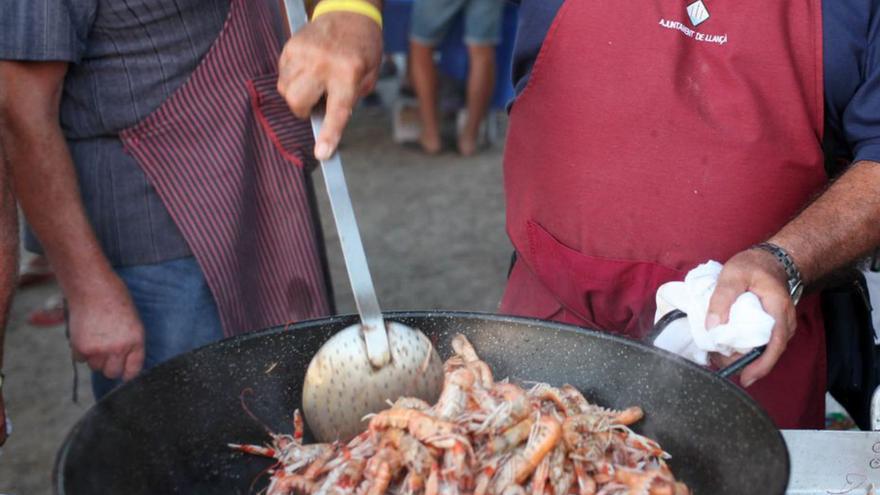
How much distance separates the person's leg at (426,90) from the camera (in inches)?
253

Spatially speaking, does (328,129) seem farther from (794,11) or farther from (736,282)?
(794,11)

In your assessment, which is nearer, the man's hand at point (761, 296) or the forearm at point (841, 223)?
the man's hand at point (761, 296)

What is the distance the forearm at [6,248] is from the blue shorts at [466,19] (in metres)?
4.76

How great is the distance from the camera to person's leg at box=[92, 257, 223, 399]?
7.74ft

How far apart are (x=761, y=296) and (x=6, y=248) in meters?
1.32

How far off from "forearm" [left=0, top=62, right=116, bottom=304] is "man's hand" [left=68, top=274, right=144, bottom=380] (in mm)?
28

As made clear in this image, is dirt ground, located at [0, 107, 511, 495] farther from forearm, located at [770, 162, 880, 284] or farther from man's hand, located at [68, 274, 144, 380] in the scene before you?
forearm, located at [770, 162, 880, 284]

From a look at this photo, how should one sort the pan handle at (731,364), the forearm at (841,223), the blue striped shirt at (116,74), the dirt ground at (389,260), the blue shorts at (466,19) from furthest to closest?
the blue shorts at (466,19) → the dirt ground at (389,260) → the blue striped shirt at (116,74) → the forearm at (841,223) → the pan handle at (731,364)

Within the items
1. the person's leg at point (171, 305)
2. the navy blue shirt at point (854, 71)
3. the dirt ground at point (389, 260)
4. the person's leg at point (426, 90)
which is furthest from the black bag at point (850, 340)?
the person's leg at point (426, 90)

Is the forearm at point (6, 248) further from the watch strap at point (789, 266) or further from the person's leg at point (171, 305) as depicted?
the watch strap at point (789, 266)

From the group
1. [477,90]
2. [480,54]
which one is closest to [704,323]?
[480,54]

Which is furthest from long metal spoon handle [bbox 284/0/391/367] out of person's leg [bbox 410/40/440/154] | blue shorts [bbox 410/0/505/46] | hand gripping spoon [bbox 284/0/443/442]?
person's leg [bbox 410/40/440/154]

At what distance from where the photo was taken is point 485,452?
5.10ft

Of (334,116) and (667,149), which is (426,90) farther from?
(334,116)
